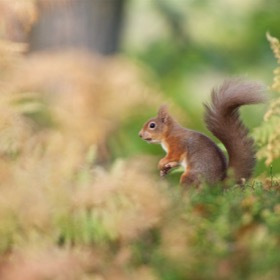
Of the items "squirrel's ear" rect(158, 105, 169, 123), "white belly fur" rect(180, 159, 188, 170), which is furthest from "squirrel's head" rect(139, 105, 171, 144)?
"white belly fur" rect(180, 159, 188, 170)

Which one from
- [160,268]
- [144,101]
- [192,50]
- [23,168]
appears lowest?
[160,268]

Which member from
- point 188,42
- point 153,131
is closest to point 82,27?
point 188,42

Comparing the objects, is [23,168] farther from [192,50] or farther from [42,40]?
[192,50]

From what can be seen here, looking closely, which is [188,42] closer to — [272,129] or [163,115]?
[163,115]

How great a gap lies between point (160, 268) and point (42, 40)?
5192 mm

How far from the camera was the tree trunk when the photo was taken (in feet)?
23.5

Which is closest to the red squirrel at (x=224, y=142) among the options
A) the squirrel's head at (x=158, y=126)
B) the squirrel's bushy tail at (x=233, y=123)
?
the squirrel's bushy tail at (x=233, y=123)

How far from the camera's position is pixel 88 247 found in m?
2.24

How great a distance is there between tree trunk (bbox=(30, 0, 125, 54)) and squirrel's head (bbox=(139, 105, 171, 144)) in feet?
10.6

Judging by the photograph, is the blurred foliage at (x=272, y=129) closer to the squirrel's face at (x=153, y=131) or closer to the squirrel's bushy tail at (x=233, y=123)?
the squirrel's bushy tail at (x=233, y=123)

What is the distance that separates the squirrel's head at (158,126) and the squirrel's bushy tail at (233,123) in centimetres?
30

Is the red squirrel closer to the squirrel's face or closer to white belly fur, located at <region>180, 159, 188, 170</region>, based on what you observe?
white belly fur, located at <region>180, 159, 188, 170</region>

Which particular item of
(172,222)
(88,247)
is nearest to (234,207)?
(172,222)

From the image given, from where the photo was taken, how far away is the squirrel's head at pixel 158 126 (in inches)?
146
